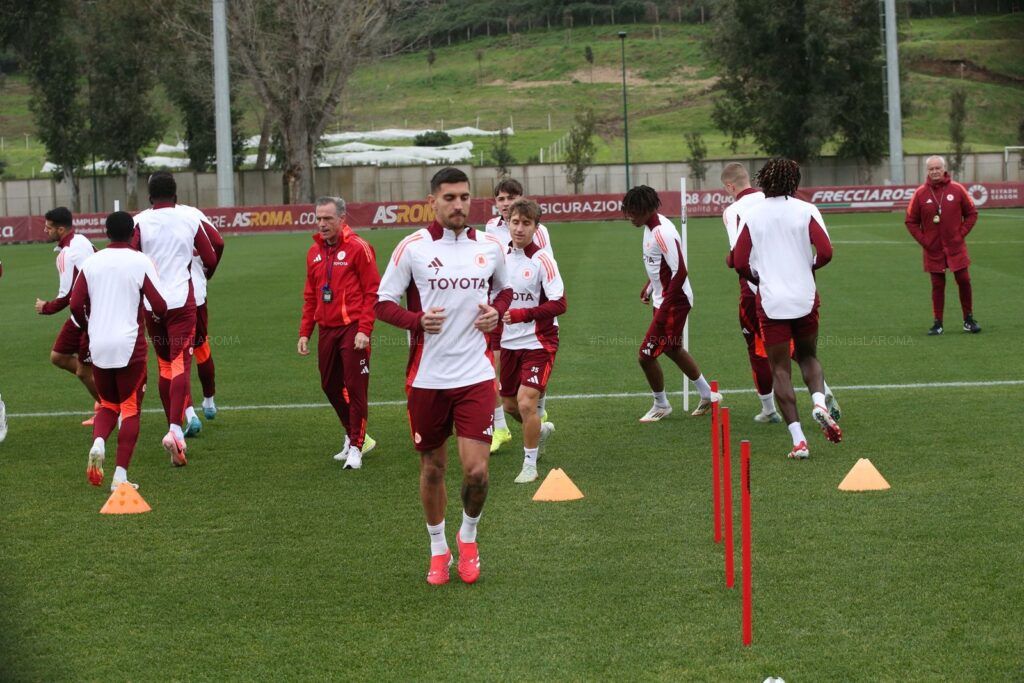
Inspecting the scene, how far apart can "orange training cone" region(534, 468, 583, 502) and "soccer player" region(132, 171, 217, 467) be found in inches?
122

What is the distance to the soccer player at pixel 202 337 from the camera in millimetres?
10578

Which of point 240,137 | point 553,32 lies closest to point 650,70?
point 553,32

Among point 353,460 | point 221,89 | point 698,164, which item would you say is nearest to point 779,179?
point 353,460

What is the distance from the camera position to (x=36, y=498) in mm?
9031

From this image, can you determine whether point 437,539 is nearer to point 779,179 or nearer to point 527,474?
point 527,474

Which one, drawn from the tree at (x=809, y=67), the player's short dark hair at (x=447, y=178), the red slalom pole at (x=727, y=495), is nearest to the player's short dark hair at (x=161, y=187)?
the player's short dark hair at (x=447, y=178)

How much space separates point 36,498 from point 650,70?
112 m

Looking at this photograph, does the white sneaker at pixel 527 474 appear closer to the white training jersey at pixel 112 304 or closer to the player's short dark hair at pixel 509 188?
the player's short dark hair at pixel 509 188

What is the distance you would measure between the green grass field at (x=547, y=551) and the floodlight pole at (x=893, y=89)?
34154 millimetres

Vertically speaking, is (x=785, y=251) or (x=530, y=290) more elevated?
(x=785, y=251)

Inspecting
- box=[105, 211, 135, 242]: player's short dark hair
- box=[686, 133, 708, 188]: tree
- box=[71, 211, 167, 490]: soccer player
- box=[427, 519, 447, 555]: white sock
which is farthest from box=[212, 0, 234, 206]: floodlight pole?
box=[427, 519, 447, 555]: white sock

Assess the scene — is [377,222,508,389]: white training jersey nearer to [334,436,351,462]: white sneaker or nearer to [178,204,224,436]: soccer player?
[334,436,351,462]: white sneaker

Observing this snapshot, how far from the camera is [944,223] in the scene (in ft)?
54.6

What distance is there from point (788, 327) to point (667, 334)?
5.84 feet
